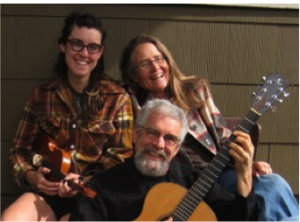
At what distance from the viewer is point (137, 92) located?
8.87ft

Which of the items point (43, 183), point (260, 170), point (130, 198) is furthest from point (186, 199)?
point (43, 183)

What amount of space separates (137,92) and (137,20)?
54 cm

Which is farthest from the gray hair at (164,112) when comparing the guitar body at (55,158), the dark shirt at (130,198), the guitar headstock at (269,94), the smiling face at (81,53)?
the smiling face at (81,53)

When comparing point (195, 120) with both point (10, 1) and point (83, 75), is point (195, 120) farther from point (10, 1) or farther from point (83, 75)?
point (10, 1)

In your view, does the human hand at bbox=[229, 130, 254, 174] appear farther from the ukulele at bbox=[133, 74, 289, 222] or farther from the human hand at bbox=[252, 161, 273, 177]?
the human hand at bbox=[252, 161, 273, 177]

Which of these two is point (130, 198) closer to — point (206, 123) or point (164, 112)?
point (164, 112)

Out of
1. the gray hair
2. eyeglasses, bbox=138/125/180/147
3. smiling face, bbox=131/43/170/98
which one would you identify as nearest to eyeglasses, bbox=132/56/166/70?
smiling face, bbox=131/43/170/98

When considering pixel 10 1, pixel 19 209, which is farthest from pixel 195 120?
pixel 10 1

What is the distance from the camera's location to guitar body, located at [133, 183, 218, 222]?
1.85m

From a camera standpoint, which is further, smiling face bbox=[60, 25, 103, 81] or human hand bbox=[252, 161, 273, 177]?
smiling face bbox=[60, 25, 103, 81]

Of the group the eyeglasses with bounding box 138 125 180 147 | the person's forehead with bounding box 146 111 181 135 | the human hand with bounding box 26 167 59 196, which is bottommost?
the human hand with bounding box 26 167 59 196

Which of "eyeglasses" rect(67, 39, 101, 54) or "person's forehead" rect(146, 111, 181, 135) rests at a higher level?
"eyeglasses" rect(67, 39, 101, 54)

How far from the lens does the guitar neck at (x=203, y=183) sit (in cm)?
188

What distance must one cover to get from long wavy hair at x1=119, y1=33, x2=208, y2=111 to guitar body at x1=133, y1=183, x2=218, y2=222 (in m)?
0.80
